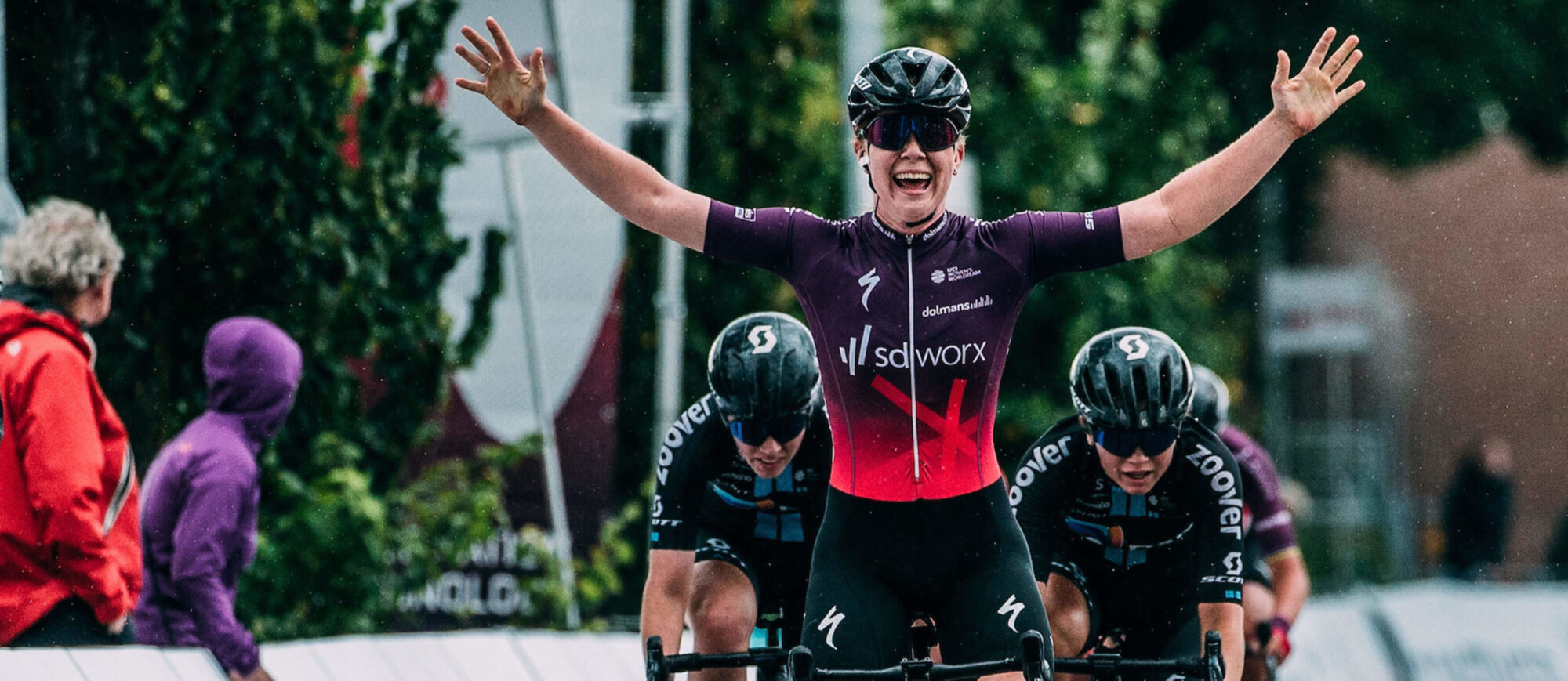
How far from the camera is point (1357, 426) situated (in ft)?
101

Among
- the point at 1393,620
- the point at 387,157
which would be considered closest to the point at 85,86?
the point at 387,157

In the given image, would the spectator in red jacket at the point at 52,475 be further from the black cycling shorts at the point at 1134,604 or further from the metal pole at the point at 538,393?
the metal pole at the point at 538,393

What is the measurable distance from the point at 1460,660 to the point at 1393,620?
50 centimetres

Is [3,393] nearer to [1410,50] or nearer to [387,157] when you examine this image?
[387,157]

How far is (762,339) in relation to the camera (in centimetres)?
619

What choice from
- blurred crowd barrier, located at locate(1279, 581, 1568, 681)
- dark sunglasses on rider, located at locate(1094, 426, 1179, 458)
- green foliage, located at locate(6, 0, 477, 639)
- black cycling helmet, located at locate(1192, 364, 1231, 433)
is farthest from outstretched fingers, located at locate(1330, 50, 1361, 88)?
blurred crowd barrier, located at locate(1279, 581, 1568, 681)

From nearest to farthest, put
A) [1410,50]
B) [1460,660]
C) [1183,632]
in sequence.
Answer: [1183,632]
[1460,660]
[1410,50]

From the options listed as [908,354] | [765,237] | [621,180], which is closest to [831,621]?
[908,354]

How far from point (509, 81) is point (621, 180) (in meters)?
0.40

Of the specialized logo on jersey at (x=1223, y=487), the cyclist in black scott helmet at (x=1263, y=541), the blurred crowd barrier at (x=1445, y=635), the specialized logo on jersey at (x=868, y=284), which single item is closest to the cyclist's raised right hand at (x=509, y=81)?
the specialized logo on jersey at (x=868, y=284)

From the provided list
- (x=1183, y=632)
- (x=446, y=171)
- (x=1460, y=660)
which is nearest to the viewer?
(x=1183, y=632)

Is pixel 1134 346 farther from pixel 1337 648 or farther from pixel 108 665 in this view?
pixel 1337 648

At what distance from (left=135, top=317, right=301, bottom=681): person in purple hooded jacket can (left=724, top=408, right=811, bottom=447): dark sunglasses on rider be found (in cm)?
181

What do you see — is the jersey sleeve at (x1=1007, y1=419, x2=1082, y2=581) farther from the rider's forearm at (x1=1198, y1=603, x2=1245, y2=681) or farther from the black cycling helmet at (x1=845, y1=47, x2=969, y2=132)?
the black cycling helmet at (x1=845, y1=47, x2=969, y2=132)
